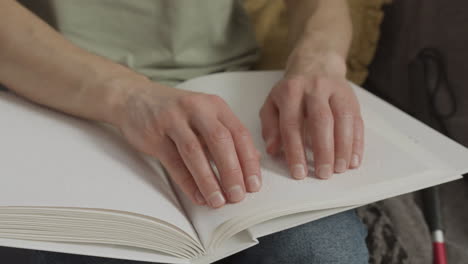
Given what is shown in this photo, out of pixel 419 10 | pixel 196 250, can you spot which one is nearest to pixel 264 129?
pixel 196 250

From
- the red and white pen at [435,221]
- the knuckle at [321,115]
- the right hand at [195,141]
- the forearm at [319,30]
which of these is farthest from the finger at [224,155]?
the red and white pen at [435,221]

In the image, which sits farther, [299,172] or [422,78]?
[422,78]

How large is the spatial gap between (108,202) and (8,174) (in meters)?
0.11

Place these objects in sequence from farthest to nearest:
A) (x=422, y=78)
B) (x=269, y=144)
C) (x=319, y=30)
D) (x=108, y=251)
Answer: (x=422, y=78)
(x=319, y=30)
(x=269, y=144)
(x=108, y=251)

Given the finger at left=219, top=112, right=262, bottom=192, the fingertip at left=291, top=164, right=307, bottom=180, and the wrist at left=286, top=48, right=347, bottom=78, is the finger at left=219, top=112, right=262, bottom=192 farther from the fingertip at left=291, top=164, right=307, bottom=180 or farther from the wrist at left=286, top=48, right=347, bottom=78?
the wrist at left=286, top=48, right=347, bottom=78

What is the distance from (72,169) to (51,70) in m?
0.15

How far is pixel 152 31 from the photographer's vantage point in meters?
0.76

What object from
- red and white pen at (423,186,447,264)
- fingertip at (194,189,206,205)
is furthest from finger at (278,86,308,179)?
red and white pen at (423,186,447,264)

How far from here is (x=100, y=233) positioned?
1.60 ft

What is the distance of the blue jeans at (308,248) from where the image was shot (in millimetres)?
586

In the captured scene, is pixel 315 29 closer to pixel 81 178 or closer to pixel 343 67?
pixel 343 67

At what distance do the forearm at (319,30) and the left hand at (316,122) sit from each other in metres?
0.05

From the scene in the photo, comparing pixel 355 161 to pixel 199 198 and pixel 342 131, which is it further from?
pixel 199 198

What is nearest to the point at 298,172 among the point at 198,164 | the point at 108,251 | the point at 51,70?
the point at 198,164
